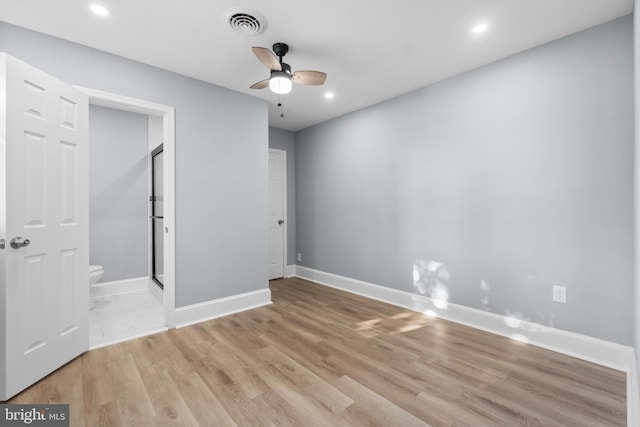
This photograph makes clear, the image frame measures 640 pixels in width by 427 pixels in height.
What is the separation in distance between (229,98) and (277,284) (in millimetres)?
2860

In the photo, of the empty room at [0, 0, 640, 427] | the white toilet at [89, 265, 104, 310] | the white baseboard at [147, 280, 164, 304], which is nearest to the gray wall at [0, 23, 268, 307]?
the empty room at [0, 0, 640, 427]

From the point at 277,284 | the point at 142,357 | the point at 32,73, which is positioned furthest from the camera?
the point at 277,284

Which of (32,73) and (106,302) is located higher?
(32,73)

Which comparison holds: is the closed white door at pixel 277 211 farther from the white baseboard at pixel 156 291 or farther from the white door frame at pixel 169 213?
the white door frame at pixel 169 213

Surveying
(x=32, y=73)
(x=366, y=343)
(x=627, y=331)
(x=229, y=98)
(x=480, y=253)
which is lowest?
(x=366, y=343)

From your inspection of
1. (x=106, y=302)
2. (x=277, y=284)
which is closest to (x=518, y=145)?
(x=277, y=284)

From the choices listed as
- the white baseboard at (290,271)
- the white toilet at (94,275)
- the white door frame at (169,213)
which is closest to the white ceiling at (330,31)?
the white door frame at (169,213)

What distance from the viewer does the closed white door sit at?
5.10 m

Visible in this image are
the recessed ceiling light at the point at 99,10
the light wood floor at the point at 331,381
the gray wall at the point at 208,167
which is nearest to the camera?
the light wood floor at the point at 331,381

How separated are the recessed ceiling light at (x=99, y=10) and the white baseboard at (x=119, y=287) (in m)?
3.39

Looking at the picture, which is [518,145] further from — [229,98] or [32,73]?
[32,73]

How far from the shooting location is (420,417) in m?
1.68

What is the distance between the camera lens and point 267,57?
2328 millimetres

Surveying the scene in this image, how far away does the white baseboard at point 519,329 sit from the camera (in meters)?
2.23
